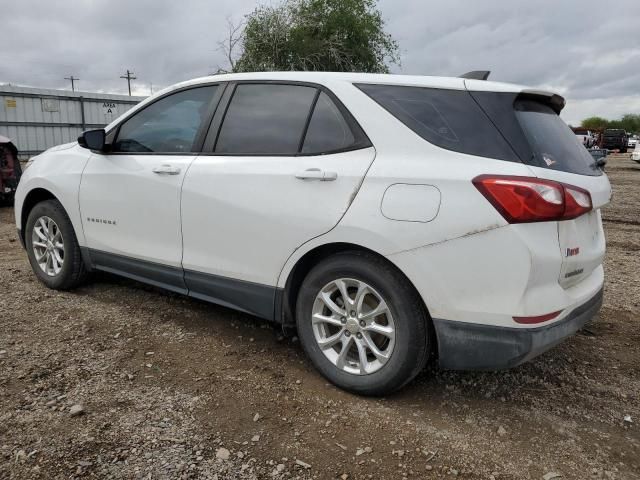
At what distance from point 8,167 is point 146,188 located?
633 centimetres

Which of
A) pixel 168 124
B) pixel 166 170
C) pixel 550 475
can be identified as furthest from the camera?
pixel 168 124

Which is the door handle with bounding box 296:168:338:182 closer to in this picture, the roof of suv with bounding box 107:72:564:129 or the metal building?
the roof of suv with bounding box 107:72:564:129

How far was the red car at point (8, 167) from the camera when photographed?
834 centimetres

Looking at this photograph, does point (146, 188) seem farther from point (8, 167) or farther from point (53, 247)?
point (8, 167)

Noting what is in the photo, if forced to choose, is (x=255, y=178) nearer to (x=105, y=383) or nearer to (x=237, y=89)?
(x=237, y=89)

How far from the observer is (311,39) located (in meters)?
24.1

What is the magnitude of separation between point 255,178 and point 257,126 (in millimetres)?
377

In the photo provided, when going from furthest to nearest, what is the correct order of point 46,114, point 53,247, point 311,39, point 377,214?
point 311,39, point 46,114, point 53,247, point 377,214

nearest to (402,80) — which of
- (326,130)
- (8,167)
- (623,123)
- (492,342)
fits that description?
(326,130)

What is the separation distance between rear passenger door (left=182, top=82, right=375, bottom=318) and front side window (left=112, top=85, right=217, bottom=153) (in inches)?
7.9

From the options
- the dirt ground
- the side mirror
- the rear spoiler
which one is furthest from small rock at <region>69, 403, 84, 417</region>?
the rear spoiler

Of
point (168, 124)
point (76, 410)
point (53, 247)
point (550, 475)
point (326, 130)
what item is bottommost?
point (550, 475)

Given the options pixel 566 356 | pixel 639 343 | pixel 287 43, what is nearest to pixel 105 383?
pixel 566 356

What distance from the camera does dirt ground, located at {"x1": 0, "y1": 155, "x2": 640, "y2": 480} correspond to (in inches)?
88.0
